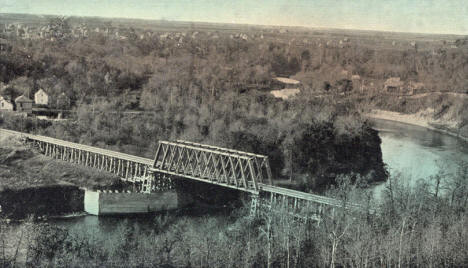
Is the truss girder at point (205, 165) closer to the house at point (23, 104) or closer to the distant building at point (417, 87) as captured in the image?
the house at point (23, 104)

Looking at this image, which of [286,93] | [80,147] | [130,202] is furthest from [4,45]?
[286,93]

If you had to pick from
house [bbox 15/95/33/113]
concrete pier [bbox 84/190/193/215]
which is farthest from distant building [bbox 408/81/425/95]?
house [bbox 15/95/33/113]

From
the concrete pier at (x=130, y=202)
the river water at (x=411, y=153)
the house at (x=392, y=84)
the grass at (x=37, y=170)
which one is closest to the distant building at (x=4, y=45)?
the grass at (x=37, y=170)

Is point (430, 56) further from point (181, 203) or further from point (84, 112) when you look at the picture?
point (84, 112)

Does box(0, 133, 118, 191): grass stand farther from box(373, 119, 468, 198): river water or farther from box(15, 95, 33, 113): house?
box(373, 119, 468, 198): river water

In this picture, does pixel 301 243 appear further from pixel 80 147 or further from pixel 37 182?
pixel 80 147
